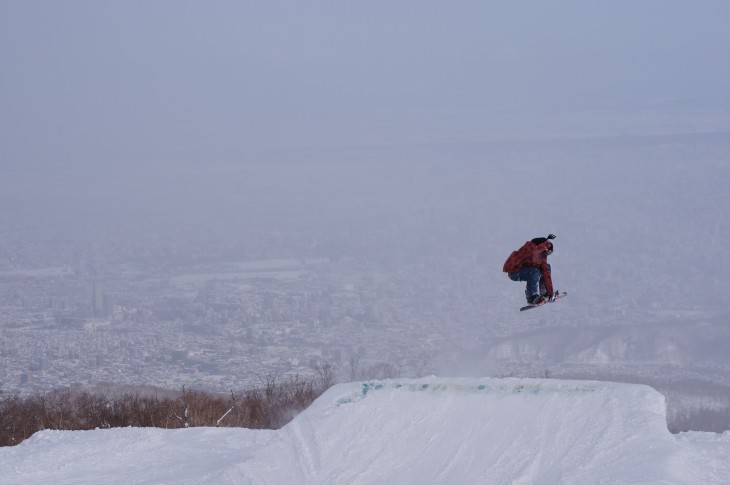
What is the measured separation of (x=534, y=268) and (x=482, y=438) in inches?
151

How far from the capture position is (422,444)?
14531 millimetres

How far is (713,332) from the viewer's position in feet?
406

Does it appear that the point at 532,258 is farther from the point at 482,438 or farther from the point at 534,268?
the point at 482,438

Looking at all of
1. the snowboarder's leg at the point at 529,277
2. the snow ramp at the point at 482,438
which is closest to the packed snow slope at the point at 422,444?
the snow ramp at the point at 482,438

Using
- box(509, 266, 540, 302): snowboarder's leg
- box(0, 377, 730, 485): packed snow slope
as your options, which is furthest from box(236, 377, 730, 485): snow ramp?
box(509, 266, 540, 302): snowboarder's leg

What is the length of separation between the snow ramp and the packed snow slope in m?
0.02

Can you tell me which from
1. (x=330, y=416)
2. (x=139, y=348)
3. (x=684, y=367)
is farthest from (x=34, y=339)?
(x=330, y=416)

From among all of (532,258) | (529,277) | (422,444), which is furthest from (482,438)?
(529,277)

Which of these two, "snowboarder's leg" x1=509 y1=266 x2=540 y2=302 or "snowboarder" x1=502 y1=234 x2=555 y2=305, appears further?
"snowboarder's leg" x1=509 y1=266 x2=540 y2=302

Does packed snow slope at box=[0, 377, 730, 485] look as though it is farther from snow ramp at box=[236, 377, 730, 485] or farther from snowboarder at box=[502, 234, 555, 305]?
snowboarder at box=[502, 234, 555, 305]

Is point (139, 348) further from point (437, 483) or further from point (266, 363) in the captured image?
point (437, 483)

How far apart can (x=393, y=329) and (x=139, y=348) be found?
1512 inches

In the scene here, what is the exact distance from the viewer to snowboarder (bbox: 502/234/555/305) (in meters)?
16.2

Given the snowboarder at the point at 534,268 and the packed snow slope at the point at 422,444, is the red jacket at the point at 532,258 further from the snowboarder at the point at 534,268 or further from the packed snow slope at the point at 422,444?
the packed snow slope at the point at 422,444
